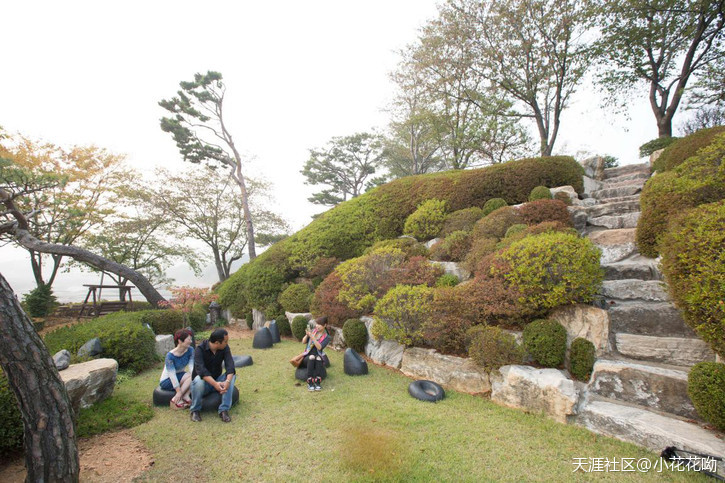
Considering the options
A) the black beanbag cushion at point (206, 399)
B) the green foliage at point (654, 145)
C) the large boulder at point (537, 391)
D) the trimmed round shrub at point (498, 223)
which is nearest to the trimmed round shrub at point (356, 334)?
the black beanbag cushion at point (206, 399)

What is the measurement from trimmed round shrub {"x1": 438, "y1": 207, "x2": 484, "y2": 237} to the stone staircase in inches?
126

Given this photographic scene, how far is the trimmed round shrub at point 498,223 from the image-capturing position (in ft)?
22.8

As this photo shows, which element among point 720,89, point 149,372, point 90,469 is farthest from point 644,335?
point 720,89

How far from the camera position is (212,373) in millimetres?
4168

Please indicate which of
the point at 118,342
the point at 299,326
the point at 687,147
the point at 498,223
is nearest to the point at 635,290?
the point at 498,223

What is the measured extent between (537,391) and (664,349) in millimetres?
1689

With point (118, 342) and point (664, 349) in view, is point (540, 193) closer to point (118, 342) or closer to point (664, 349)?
point (664, 349)

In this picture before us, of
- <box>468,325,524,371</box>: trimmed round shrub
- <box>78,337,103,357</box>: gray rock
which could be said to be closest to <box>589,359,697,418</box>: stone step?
<box>468,325,524,371</box>: trimmed round shrub

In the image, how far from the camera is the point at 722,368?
108 inches

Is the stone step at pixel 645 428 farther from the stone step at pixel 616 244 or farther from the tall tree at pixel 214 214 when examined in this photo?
the tall tree at pixel 214 214

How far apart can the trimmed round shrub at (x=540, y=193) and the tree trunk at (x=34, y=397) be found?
968 centimetres

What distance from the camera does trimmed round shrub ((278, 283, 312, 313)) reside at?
29.5 ft

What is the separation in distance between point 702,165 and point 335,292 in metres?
7.39

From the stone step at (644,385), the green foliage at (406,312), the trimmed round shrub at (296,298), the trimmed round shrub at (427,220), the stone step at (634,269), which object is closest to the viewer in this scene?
the stone step at (644,385)
